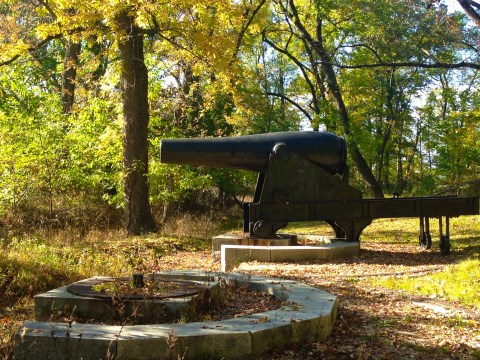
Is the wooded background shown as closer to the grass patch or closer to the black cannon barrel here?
the black cannon barrel

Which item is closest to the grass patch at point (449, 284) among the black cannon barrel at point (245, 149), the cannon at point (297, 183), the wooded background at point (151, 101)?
the cannon at point (297, 183)

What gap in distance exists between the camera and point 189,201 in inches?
919

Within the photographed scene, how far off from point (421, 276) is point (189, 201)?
14697 millimetres

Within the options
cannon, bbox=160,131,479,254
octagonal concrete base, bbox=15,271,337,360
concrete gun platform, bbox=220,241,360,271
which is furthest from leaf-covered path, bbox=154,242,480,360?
cannon, bbox=160,131,479,254

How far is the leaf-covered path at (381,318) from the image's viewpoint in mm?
5098

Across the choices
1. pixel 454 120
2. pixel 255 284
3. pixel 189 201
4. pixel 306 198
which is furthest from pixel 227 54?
pixel 454 120

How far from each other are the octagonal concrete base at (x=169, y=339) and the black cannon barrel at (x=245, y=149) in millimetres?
6932

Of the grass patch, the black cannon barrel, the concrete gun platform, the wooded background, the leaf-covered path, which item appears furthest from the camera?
the wooded background

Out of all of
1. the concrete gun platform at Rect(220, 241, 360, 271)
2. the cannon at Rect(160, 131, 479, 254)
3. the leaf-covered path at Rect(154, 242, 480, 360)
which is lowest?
the leaf-covered path at Rect(154, 242, 480, 360)

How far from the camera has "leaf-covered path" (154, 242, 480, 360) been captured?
5098 millimetres

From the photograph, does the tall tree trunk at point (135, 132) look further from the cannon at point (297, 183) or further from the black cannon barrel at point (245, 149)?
the cannon at point (297, 183)

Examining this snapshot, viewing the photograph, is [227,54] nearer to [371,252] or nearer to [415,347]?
[371,252]

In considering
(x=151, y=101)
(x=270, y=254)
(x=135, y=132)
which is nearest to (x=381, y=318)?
(x=270, y=254)

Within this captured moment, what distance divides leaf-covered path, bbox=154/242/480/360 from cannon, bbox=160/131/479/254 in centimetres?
133
